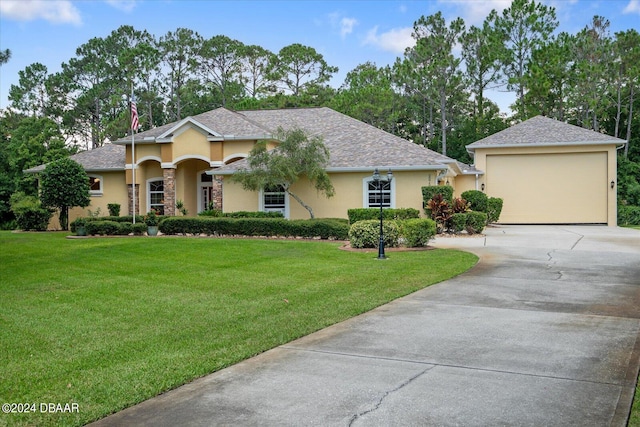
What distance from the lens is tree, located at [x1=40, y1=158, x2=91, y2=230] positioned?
82.9ft

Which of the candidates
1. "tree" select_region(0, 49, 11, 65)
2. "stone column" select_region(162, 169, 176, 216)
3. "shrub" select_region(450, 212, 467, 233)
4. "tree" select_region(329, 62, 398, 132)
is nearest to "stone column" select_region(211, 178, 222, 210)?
"stone column" select_region(162, 169, 176, 216)

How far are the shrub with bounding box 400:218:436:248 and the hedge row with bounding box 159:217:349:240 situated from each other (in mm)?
2842

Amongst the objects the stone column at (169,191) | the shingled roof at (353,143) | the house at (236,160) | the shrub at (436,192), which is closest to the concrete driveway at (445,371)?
the shrub at (436,192)

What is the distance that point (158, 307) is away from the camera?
27.0 feet

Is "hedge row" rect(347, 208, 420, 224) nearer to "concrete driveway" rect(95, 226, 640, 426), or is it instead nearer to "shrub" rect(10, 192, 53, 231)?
"concrete driveway" rect(95, 226, 640, 426)

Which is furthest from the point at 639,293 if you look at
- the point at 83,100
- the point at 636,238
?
the point at 83,100

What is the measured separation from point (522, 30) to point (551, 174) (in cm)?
1580

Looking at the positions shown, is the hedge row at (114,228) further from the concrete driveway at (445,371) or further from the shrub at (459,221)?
the concrete driveway at (445,371)

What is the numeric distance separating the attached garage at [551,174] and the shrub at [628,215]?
2630mm

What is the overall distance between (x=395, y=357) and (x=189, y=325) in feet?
9.33

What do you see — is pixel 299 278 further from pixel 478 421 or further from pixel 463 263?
pixel 478 421

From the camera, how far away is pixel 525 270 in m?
11.5

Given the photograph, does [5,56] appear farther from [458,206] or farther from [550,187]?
[550,187]

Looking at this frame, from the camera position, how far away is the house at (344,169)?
23688 millimetres
